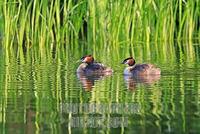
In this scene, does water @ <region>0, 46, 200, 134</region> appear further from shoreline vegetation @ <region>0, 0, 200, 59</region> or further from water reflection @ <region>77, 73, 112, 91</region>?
shoreline vegetation @ <region>0, 0, 200, 59</region>

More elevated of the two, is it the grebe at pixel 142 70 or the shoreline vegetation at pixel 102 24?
the shoreline vegetation at pixel 102 24

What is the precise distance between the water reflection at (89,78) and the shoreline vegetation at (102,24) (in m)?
5.01

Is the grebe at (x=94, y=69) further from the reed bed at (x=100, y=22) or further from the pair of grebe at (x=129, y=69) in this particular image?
the reed bed at (x=100, y=22)

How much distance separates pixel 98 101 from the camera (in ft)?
31.4

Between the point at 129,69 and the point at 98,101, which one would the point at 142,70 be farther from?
the point at 98,101

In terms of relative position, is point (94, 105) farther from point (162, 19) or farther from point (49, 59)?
point (162, 19)

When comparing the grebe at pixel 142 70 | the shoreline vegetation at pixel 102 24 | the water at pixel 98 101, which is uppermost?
the shoreline vegetation at pixel 102 24

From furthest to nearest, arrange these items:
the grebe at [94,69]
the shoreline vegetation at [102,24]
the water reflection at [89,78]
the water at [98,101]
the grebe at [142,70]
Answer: the shoreline vegetation at [102,24], the grebe at [94,69], the grebe at [142,70], the water reflection at [89,78], the water at [98,101]

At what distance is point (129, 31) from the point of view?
66.3ft

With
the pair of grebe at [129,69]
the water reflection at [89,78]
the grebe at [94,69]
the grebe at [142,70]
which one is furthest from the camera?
the grebe at [94,69]

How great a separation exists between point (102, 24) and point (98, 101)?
9493 mm

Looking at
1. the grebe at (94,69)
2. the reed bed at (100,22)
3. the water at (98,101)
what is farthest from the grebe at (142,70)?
the reed bed at (100,22)

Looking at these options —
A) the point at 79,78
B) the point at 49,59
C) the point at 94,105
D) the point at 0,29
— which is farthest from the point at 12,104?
the point at 0,29

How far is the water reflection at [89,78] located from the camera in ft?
37.1
